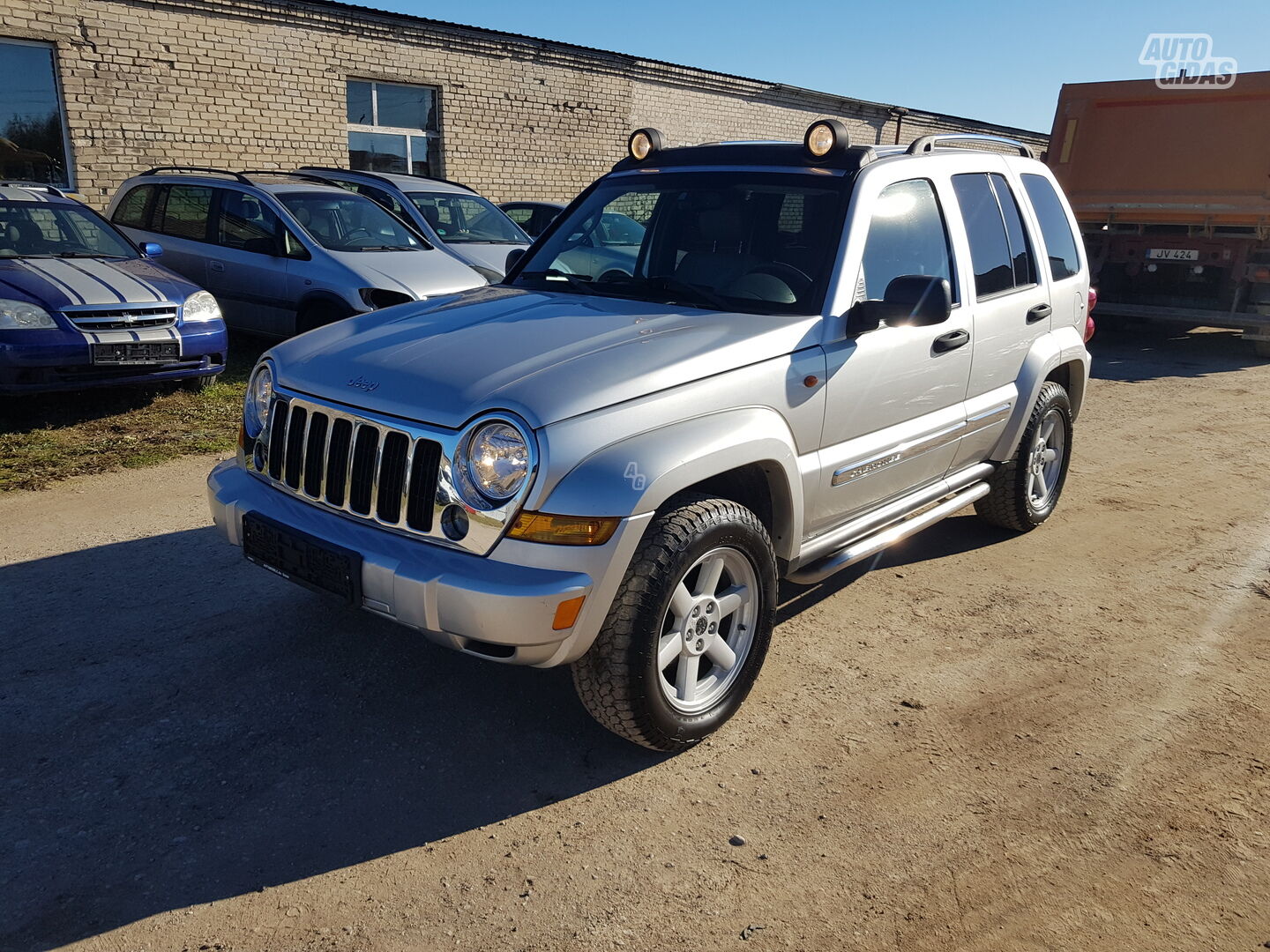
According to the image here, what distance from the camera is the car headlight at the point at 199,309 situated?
7.48 metres

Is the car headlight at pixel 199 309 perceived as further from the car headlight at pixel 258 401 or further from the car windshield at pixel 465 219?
the car headlight at pixel 258 401

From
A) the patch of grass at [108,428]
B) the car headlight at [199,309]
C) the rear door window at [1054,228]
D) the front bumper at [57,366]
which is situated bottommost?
the patch of grass at [108,428]

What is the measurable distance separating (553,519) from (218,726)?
147 centimetres

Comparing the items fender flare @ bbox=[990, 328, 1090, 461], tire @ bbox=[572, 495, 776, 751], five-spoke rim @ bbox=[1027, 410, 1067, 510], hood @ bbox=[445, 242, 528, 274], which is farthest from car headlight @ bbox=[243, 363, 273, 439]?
hood @ bbox=[445, 242, 528, 274]

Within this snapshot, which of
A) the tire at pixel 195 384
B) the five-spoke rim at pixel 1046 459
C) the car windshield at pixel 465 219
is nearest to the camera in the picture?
the five-spoke rim at pixel 1046 459

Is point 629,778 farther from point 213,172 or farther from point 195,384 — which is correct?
point 213,172

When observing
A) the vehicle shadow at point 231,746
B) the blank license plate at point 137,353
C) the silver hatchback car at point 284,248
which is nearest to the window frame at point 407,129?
the silver hatchback car at point 284,248

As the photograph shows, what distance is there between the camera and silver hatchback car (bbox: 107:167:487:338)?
8.57 metres

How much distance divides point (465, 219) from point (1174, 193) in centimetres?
832

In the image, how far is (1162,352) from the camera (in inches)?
477

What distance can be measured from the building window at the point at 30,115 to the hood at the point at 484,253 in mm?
5207

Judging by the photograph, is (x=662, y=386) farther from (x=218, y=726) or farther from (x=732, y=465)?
(x=218, y=726)

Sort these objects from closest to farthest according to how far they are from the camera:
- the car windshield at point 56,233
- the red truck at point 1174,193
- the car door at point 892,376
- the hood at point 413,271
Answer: the car door at point 892,376
the car windshield at point 56,233
the hood at point 413,271
the red truck at point 1174,193

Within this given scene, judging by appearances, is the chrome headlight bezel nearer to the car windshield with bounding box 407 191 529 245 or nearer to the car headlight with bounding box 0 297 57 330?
the car headlight with bounding box 0 297 57 330
